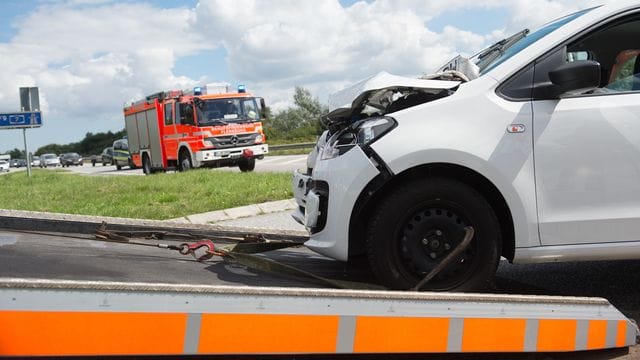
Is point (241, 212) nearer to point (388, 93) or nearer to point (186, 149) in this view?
point (388, 93)

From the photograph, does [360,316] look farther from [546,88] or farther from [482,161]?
[546,88]

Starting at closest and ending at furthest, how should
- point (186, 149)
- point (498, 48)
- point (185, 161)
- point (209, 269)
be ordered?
point (209, 269), point (498, 48), point (186, 149), point (185, 161)

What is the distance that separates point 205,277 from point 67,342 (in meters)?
0.95

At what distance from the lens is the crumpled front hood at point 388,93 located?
3277mm

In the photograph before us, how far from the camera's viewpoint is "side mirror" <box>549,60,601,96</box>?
2.95 metres

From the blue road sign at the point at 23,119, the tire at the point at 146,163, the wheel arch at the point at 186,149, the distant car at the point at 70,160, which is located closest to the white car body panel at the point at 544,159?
the wheel arch at the point at 186,149

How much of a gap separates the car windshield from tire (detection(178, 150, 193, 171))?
1495cm

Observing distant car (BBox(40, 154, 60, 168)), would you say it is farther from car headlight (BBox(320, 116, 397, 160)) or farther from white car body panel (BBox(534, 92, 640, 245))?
white car body panel (BBox(534, 92, 640, 245))

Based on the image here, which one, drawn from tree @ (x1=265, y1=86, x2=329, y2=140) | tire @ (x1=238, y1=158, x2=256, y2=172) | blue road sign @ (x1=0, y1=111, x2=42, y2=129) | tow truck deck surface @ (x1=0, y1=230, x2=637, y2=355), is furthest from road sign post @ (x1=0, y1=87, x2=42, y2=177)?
tree @ (x1=265, y1=86, x2=329, y2=140)

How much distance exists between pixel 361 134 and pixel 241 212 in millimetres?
5472

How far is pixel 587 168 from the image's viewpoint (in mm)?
3049

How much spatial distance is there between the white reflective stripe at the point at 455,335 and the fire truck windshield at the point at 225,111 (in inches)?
614

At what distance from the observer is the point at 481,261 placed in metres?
3.06

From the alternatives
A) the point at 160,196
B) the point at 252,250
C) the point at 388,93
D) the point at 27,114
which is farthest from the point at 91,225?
the point at 27,114
